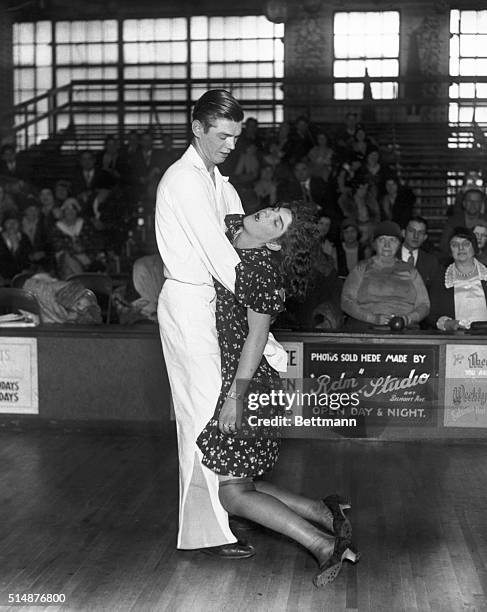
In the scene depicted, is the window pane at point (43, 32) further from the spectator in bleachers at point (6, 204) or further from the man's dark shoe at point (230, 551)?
the man's dark shoe at point (230, 551)

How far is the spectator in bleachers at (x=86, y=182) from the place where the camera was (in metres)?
11.8

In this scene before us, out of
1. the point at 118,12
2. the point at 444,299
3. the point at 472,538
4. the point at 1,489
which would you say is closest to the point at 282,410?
the point at 472,538

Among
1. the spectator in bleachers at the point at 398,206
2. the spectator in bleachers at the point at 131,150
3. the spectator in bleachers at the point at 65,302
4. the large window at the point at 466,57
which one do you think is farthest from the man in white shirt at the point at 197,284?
the large window at the point at 466,57

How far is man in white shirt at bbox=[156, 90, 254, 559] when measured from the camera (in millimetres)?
3504

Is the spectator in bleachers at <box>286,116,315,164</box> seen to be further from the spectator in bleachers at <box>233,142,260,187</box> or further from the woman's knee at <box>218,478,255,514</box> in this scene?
the woman's knee at <box>218,478,255,514</box>

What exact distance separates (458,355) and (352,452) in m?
0.85

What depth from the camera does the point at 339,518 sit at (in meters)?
3.67

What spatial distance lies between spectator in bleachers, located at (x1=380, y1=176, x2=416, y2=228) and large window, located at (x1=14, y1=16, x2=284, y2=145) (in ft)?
26.3

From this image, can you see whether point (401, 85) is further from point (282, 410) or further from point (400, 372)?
point (282, 410)

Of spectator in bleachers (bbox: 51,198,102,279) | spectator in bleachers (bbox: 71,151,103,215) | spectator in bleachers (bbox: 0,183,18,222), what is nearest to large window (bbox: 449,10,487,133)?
spectator in bleachers (bbox: 71,151,103,215)

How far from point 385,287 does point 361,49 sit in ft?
43.5

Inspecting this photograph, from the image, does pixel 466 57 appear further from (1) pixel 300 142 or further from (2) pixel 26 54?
(2) pixel 26 54

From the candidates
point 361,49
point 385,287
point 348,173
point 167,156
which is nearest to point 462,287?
point 385,287

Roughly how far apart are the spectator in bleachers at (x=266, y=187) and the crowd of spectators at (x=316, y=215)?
0.02 meters
